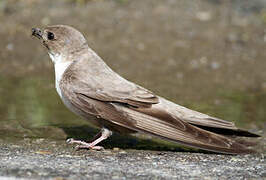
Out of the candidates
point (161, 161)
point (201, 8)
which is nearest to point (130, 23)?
point (201, 8)

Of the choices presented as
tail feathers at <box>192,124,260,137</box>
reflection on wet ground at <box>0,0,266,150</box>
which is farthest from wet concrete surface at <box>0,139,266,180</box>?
reflection on wet ground at <box>0,0,266,150</box>

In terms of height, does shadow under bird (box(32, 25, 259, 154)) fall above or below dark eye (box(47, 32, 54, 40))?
below

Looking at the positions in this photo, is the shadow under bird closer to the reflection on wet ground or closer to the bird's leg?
the bird's leg

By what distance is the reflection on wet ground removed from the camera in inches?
307

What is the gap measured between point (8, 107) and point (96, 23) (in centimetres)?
394

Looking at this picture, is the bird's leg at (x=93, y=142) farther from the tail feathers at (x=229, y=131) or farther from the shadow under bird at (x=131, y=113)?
the tail feathers at (x=229, y=131)

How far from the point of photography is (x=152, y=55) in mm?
10258

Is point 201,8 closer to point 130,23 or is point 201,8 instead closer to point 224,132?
point 130,23

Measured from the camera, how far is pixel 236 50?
10.5 m

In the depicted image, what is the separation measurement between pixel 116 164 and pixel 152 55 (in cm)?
530

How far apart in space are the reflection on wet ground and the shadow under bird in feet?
2.72

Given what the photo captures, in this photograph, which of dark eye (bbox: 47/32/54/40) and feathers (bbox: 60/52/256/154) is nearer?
feathers (bbox: 60/52/256/154)

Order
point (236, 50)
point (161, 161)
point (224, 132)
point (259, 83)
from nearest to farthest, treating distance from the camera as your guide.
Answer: point (161, 161), point (224, 132), point (259, 83), point (236, 50)

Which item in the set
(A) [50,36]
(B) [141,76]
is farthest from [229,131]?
(B) [141,76]
